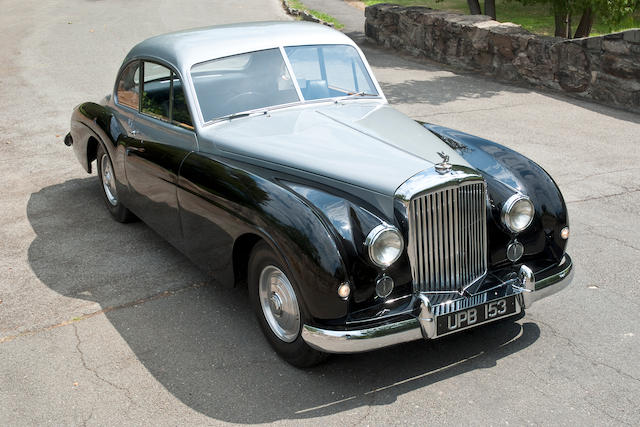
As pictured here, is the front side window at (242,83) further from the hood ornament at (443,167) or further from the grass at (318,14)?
the grass at (318,14)

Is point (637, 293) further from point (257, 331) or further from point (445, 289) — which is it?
point (257, 331)

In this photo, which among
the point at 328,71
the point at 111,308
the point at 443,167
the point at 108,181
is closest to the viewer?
the point at 443,167

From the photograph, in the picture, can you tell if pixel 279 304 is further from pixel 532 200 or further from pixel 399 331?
pixel 532 200

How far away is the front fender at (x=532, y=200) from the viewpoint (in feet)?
14.5

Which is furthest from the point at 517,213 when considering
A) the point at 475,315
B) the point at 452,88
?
the point at 452,88

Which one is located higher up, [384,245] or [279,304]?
[384,245]

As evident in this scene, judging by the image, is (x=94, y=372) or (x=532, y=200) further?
(x=532, y=200)

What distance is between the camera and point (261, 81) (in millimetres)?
5363

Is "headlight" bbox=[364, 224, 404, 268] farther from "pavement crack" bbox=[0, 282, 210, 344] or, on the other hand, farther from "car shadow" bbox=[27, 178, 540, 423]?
"pavement crack" bbox=[0, 282, 210, 344]

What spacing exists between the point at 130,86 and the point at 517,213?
3.73m

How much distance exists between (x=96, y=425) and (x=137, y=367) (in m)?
0.58

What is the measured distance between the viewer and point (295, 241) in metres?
3.93

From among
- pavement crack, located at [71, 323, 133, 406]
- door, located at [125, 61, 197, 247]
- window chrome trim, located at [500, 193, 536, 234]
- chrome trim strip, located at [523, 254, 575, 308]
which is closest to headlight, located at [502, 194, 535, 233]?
window chrome trim, located at [500, 193, 536, 234]

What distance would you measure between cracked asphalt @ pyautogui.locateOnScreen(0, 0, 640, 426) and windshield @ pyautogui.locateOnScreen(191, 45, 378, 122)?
1.40 m
